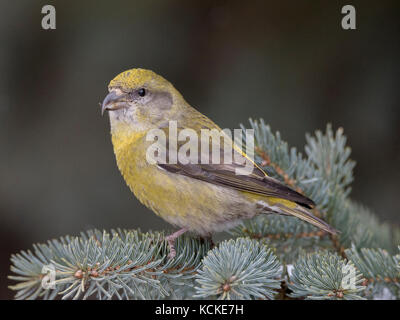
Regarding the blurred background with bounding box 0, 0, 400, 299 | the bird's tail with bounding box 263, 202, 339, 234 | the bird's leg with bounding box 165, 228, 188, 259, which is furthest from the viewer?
the blurred background with bounding box 0, 0, 400, 299

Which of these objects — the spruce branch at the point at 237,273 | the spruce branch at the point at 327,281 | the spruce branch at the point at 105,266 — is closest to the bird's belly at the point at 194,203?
the spruce branch at the point at 105,266

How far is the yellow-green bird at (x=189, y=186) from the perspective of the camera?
3.16m

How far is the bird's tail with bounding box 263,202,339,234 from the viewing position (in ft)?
9.63

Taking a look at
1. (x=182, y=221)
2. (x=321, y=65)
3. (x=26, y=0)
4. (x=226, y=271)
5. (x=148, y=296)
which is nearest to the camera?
(x=226, y=271)

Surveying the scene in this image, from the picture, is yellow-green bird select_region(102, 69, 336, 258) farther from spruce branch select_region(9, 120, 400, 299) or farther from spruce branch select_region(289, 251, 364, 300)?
spruce branch select_region(289, 251, 364, 300)

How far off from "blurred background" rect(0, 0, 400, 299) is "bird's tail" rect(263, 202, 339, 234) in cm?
142

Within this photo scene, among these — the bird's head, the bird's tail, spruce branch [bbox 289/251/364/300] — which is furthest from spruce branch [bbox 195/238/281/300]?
the bird's head

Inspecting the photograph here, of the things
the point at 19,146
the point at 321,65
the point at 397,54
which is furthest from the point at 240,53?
the point at 19,146

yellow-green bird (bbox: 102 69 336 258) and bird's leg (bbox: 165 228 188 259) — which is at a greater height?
yellow-green bird (bbox: 102 69 336 258)

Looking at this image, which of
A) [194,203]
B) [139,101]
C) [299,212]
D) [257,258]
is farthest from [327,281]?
[139,101]

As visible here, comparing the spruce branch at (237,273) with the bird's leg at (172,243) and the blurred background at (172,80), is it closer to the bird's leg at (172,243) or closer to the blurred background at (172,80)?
the bird's leg at (172,243)

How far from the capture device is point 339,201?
3.22 meters

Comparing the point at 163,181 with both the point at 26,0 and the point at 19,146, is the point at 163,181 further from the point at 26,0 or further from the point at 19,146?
the point at 26,0

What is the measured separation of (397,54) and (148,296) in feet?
9.14
